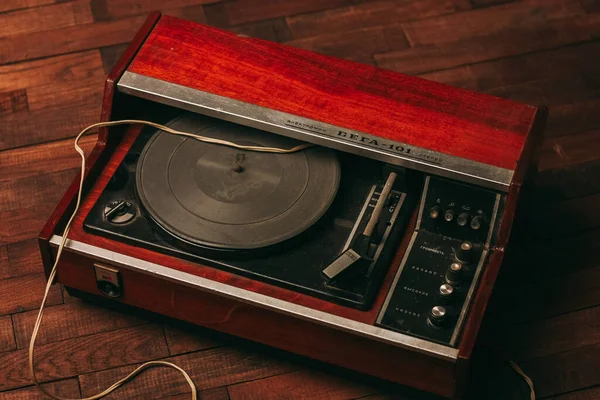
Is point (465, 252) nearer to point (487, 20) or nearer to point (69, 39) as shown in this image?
point (487, 20)

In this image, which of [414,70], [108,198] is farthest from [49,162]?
[414,70]

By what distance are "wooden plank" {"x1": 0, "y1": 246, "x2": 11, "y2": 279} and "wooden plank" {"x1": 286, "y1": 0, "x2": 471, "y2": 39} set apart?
2.99ft

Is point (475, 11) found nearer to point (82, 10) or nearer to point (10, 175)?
point (82, 10)

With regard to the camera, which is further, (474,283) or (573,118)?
(573,118)

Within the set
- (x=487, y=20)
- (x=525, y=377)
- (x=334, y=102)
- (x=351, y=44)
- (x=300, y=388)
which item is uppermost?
(x=334, y=102)

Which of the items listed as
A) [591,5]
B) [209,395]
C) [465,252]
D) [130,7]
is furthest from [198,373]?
[591,5]

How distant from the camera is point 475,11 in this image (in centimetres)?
266

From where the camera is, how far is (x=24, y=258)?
6.89 ft

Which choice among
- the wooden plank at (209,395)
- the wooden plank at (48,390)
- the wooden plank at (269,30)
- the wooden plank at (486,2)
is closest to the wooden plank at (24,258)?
the wooden plank at (48,390)

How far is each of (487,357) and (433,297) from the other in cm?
27

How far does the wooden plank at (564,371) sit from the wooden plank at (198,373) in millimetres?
453

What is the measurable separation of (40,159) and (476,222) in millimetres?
1026

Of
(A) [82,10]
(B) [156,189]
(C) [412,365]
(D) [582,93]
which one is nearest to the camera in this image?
(C) [412,365]

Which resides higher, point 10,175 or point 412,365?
point 412,365
